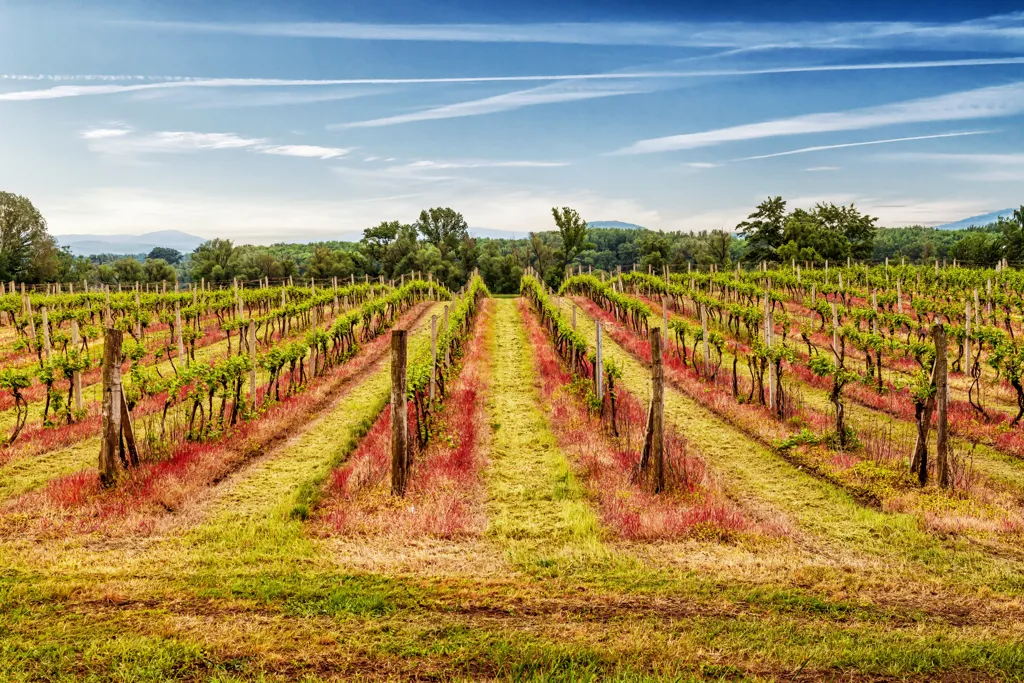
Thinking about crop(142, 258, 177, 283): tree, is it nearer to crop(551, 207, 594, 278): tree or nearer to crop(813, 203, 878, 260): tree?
crop(551, 207, 594, 278): tree

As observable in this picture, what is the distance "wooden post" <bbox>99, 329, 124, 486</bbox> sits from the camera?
9.70 meters

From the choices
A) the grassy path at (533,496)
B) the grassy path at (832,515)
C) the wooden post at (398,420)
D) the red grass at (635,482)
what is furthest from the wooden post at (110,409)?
the grassy path at (832,515)

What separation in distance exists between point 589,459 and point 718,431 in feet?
13.4

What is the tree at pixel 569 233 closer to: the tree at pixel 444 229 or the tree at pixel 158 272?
the tree at pixel 444 229

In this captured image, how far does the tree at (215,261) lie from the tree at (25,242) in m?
15.6

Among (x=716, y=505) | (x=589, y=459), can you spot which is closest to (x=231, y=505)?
(x=589, y=459)

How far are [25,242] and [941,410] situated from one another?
87376 mm

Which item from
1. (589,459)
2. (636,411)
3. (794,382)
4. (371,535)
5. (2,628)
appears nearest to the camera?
(2,628)

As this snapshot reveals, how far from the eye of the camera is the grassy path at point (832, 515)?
7418 millimetres

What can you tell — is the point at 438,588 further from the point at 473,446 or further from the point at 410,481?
the point at 473,446

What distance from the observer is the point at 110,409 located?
9.80 m

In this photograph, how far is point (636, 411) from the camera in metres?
15.2

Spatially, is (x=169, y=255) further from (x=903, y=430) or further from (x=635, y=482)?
(x=903, y=430)

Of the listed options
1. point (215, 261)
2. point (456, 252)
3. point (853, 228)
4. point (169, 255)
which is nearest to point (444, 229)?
point (456, 252)
